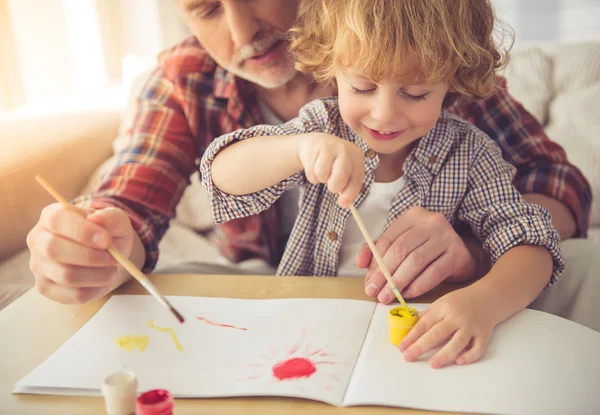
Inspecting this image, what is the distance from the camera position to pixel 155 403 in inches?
20.1

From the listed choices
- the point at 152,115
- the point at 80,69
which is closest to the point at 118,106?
the point at 80,69

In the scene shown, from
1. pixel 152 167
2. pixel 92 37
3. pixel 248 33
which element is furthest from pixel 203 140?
pixel 92 37

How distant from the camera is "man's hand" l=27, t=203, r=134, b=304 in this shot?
70 cm

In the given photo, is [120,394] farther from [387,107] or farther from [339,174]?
[387,107]

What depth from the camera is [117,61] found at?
248 centimetres

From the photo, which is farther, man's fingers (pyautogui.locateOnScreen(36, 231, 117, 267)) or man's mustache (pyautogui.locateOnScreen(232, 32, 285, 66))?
man's mustache (pyautogui.locateOnScreen(232, 32, 285, 66))

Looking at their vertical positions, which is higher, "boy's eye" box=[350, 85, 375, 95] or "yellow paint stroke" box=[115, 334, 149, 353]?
"boy's eye" box=[350, 85, 375, 95]

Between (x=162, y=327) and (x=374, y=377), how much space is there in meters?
0.26

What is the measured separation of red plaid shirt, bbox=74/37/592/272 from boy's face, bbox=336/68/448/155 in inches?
12.6

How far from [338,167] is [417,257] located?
21 cm

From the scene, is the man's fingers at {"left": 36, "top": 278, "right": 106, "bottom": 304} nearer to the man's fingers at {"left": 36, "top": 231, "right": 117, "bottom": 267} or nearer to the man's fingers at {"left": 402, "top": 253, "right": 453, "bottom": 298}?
the man's fingers at {"left": 36, "top": 231, "right": 117, "bottom": 267}

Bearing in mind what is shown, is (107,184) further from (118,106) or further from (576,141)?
(576,141)

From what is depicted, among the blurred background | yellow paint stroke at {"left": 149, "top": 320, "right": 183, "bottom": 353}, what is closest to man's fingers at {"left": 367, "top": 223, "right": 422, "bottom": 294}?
Answer: yellow paint stroke at {"left": 149, "top": 320, "right": 183, "bottom": 353}

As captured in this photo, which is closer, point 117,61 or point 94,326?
point 94,326
